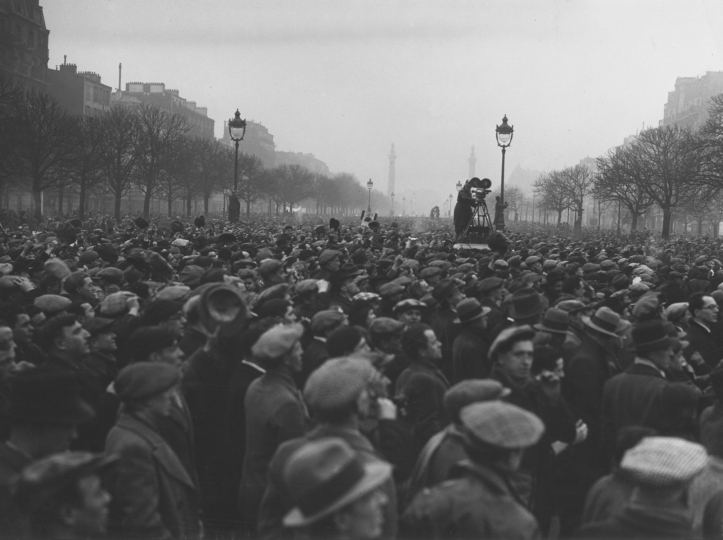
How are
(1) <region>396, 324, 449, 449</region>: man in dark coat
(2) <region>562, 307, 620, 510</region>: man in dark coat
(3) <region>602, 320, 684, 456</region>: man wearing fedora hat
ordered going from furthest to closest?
(2) <region>562, 307, 620, 510</region>: man in dark coat → (3) <region>602, 320, 684, 456</region>: man wearing fedora hat → (1) <region>396, 324, 449, 449</region>: man in dark coat

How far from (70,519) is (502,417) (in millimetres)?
1656

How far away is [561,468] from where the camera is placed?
5441 mm

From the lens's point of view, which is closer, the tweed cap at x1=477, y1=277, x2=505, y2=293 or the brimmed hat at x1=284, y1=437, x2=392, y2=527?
the brimmed hat at x1=284, y1=437, x2=392, y2=527

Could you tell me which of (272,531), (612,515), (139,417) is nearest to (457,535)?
(612,515)

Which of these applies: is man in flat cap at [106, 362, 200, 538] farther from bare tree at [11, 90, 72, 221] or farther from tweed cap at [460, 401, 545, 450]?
bare tree at [11, 90, 72, 221]

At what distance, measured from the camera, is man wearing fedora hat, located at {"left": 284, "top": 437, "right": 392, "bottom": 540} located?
2.67 metres

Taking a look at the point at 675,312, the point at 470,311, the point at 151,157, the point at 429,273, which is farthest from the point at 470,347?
the point at 151,157

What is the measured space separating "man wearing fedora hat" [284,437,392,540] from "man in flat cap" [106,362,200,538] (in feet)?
3.45

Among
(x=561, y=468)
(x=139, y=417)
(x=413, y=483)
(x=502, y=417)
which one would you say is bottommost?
(x=561, y=468)

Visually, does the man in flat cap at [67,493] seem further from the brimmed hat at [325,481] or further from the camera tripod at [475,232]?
the camera tripod at [475,232]

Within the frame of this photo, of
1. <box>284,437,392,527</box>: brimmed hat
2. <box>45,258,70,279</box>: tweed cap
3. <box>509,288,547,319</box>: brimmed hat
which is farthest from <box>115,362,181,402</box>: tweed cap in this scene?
<box>45,258,70,279</box>: tweed cap

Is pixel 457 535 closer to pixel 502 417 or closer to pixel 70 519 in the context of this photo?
pixel 502 417

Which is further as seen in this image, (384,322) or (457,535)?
(384,322)

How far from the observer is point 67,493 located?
2764 mm
